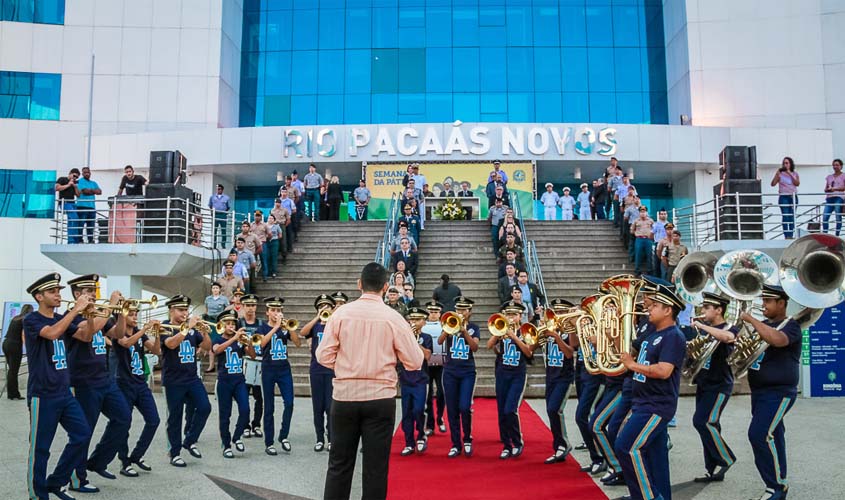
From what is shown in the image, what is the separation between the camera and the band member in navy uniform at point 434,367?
9473 millimetres

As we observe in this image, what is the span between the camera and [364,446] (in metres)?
4.87

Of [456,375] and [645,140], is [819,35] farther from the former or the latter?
[456,375]

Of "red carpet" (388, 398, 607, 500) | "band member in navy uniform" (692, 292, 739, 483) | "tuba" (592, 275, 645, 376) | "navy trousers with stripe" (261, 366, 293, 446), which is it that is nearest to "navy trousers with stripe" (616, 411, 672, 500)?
"tuba" (592, 275, 645, 376)

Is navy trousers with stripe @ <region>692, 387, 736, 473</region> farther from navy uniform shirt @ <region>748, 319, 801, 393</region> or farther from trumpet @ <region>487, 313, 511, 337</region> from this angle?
trumpet @ <region>487, 313, 511, 337</region>

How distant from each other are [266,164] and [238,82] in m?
5.76

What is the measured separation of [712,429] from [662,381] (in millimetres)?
2004

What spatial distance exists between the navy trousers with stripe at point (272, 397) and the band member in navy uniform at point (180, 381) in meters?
0.76

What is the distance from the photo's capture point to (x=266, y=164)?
2423 cm

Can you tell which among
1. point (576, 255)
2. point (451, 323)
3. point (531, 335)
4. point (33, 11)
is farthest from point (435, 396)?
point (33, 11)

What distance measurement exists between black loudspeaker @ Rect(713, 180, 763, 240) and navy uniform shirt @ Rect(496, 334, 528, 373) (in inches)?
362

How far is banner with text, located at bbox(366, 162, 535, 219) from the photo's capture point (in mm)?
23984

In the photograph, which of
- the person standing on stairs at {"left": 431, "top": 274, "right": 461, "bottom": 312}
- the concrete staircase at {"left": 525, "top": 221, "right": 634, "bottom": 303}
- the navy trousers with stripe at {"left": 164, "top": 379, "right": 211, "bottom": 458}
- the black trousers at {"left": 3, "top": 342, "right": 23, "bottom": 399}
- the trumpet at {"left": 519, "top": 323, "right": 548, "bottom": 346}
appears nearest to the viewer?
the navy trousers with stripe at {"left": 164, "top": 379, "right": 211, "bottom": 458}

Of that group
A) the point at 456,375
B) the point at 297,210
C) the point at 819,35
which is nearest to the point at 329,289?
the point at 297,210

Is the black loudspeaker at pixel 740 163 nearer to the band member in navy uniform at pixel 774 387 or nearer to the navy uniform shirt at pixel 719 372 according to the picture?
the navy uniform shirt at pixel 719 372
